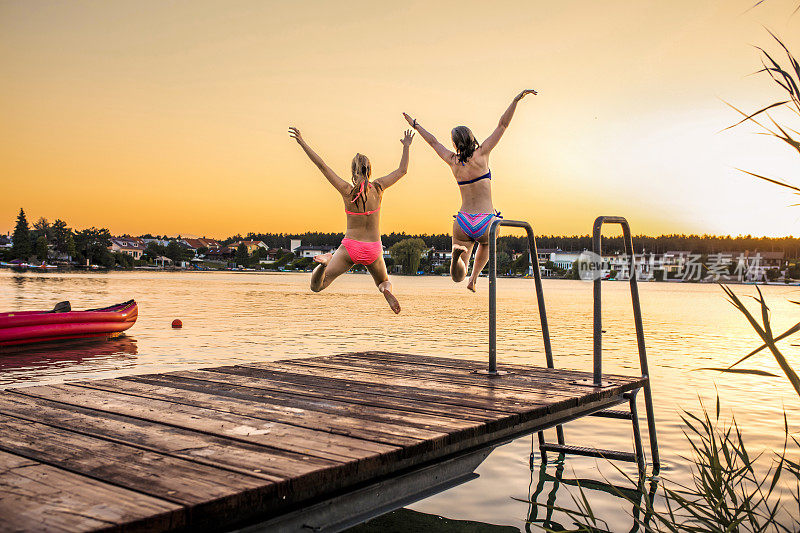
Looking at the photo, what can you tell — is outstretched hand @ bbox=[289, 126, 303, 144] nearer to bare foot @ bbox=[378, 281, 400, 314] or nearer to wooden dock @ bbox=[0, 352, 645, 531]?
bare foot @ bbox=[378, 281, 400, 314]

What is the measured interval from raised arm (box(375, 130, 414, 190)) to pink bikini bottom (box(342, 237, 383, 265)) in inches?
28.4

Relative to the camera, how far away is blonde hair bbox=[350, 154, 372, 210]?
26.8ft

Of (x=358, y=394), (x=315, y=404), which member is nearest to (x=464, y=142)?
(x=358, y=394)

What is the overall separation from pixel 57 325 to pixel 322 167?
15466 millimetres

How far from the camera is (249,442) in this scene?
4078 millimetres

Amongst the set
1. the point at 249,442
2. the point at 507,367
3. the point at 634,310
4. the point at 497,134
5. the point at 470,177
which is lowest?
the point at 507,367

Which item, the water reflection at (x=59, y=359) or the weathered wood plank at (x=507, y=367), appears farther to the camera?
A: the water reflection at (x=59, y=359)

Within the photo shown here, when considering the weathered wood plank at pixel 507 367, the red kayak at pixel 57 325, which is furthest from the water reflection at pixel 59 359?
the weathered wood plank at pixel 507 367

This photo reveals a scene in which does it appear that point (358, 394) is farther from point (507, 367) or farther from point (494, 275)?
point (507, 367)

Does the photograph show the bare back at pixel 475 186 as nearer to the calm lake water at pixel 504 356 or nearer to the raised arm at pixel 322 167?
the raised arm at pixel 322 167

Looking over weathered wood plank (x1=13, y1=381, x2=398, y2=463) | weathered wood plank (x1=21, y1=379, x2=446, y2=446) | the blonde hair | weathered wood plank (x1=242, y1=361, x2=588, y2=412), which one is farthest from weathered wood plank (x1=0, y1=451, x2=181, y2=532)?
the blonde hair

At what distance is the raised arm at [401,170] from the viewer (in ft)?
27.4

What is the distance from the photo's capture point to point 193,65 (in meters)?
45.3

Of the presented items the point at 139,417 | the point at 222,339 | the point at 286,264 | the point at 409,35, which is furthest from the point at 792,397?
the point at 286,264
